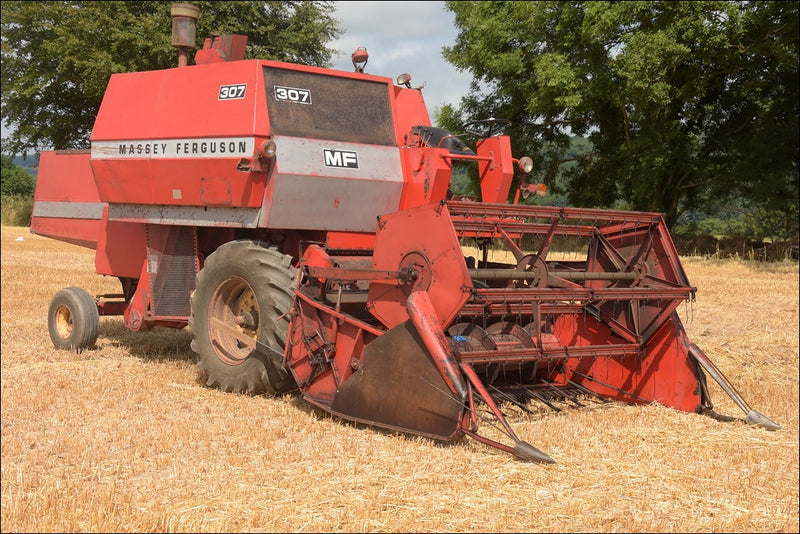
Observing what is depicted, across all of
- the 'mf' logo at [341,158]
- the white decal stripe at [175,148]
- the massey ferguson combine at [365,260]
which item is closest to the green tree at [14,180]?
the white decal stripe at [175,148]

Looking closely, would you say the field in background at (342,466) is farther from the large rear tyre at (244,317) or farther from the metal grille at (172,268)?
the metal grille at (172,268)

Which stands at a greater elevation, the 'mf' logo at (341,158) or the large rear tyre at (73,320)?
the 'mf' logo at (341,158)

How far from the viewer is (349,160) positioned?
269 inches

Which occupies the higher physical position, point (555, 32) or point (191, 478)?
point (555, 32)

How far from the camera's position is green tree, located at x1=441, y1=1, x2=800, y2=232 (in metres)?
17.9

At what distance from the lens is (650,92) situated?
1772cm

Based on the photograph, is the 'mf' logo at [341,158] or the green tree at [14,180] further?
the green tree at [14,180]

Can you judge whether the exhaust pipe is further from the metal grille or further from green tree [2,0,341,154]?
green tree [2,0,341,154]

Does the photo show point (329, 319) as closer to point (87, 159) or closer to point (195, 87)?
point (195, 87)

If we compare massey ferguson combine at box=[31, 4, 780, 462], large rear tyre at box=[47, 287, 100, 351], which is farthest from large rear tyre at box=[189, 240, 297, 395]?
large rear tyre at box=[47, 287, 100, 351]

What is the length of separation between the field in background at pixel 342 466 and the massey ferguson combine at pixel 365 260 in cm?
30

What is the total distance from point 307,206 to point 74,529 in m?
3.50

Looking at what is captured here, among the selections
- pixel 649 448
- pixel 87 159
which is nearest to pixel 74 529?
pixel 649 448

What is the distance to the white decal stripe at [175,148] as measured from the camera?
663 centimetres
